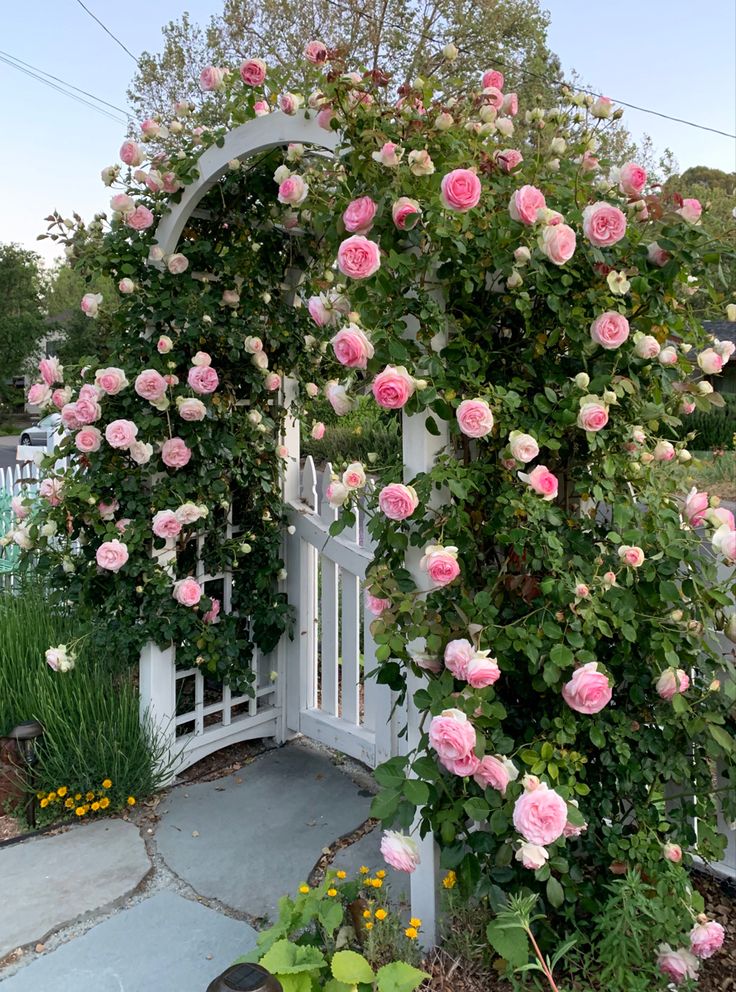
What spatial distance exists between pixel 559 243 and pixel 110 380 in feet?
5.58

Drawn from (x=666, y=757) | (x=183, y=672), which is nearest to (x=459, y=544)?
(x=666, y=757)

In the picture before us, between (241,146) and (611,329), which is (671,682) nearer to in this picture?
(611,329)

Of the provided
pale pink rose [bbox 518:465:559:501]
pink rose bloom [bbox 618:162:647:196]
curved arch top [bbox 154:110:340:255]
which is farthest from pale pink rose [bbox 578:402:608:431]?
curved arch top [bbox 154:110:340:255]

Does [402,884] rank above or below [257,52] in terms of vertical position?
below

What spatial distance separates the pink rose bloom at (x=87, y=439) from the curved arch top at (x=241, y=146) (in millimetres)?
695

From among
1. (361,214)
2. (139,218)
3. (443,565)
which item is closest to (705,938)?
(443,565)

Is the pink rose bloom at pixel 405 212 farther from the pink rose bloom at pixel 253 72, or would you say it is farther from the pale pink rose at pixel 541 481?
the pink rose bloom at pixel 253 72

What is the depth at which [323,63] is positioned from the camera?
199 cm

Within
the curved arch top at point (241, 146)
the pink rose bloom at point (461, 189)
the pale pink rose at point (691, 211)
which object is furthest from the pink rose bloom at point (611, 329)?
the curved arch top at point (241, 146)

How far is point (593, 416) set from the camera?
168 cm

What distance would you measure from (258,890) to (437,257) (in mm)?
1846

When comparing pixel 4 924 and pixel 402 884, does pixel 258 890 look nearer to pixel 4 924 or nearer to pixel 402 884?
pixel 402 884

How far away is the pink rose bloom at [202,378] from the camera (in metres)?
2.77

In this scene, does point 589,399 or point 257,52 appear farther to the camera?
point 257,52
